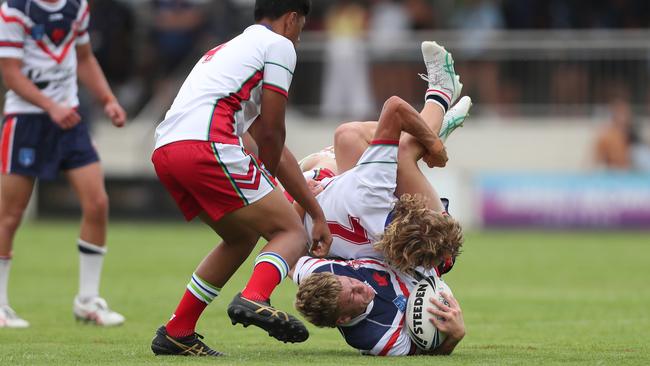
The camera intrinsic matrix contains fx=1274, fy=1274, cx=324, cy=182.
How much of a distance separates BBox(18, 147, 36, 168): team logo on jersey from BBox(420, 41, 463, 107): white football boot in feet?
9.47

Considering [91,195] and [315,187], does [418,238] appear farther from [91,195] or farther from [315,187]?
[91,195]

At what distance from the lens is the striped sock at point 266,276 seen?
6680mm

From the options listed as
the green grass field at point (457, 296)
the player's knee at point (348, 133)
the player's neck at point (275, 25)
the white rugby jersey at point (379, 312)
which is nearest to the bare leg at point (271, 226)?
the white rugby jersey at point (379, 312)

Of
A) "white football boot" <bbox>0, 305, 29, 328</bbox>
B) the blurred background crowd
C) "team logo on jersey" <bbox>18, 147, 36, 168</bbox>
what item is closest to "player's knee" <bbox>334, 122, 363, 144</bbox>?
"team logo on jersey" <bbox>18, 147, 36, 168</bbox>

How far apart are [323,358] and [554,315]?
3.21 metres

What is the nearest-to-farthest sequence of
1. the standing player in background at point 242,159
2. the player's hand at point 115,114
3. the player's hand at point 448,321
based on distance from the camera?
the standing player in background at point 242,159
the player's hand at point 448,321
the player's hand at point 115,114

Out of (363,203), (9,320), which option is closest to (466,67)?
(9,320)

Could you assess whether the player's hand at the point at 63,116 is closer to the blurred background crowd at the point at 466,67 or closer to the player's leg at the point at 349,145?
the player's leg at the point at 349,145

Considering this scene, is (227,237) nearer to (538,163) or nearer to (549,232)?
(549,232)

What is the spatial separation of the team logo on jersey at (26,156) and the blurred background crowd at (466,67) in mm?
11217

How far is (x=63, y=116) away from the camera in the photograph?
8.80 meters

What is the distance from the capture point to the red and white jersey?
7379mm

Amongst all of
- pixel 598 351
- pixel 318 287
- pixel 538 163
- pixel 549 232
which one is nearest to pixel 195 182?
pixel 318 287

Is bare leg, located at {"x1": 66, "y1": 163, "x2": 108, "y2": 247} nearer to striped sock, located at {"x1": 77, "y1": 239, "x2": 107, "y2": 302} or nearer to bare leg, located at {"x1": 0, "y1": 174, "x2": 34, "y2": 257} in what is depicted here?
striped sock, located at {"x1": 77, "y1": 239, "x2": 107, "y2": 302}
